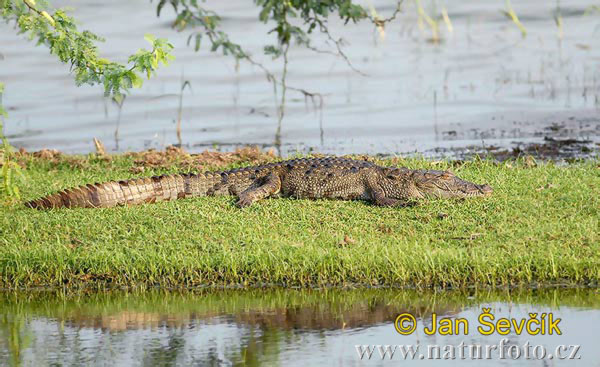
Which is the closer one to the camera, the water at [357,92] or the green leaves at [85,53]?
the green leaves at [85,53]

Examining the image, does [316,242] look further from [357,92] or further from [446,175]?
[357,92]

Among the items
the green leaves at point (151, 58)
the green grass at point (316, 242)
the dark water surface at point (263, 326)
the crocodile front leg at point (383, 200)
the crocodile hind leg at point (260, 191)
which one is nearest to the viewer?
the dark water surface at point (263, 326)

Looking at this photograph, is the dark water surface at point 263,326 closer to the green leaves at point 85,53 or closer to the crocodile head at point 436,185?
the green leaves at point 85,53

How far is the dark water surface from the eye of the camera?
6.79m

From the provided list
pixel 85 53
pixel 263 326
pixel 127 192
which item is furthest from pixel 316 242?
pixel 85 53

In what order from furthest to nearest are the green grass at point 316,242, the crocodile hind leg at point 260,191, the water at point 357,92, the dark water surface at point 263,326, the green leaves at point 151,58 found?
the water at point 357,92
the crocodile hind leg at point 260,191
the green leaves at point 151,58
the green grass at point 316,242
the dark water surface at point 263,326

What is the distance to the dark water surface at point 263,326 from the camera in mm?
6793

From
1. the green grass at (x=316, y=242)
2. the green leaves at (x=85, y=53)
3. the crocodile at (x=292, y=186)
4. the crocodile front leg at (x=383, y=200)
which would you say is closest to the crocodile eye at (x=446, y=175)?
the crocodile at (x=292, y=186)

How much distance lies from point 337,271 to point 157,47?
84.4 inches

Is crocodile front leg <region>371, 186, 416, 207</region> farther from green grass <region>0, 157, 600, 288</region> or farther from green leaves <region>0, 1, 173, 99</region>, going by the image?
green leaves <region>0, 1, 173, 99</region>

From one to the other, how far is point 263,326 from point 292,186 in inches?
126

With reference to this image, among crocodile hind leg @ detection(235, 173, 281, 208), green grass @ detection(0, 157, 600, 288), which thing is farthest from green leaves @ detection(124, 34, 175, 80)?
crocodile hind leg @ detection(235, 173, 281, 208)

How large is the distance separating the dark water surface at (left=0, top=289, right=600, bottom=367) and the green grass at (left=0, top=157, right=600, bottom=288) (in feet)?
0.60

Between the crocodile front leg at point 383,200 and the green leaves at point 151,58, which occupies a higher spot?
Result: the green leaves at point 151,58
